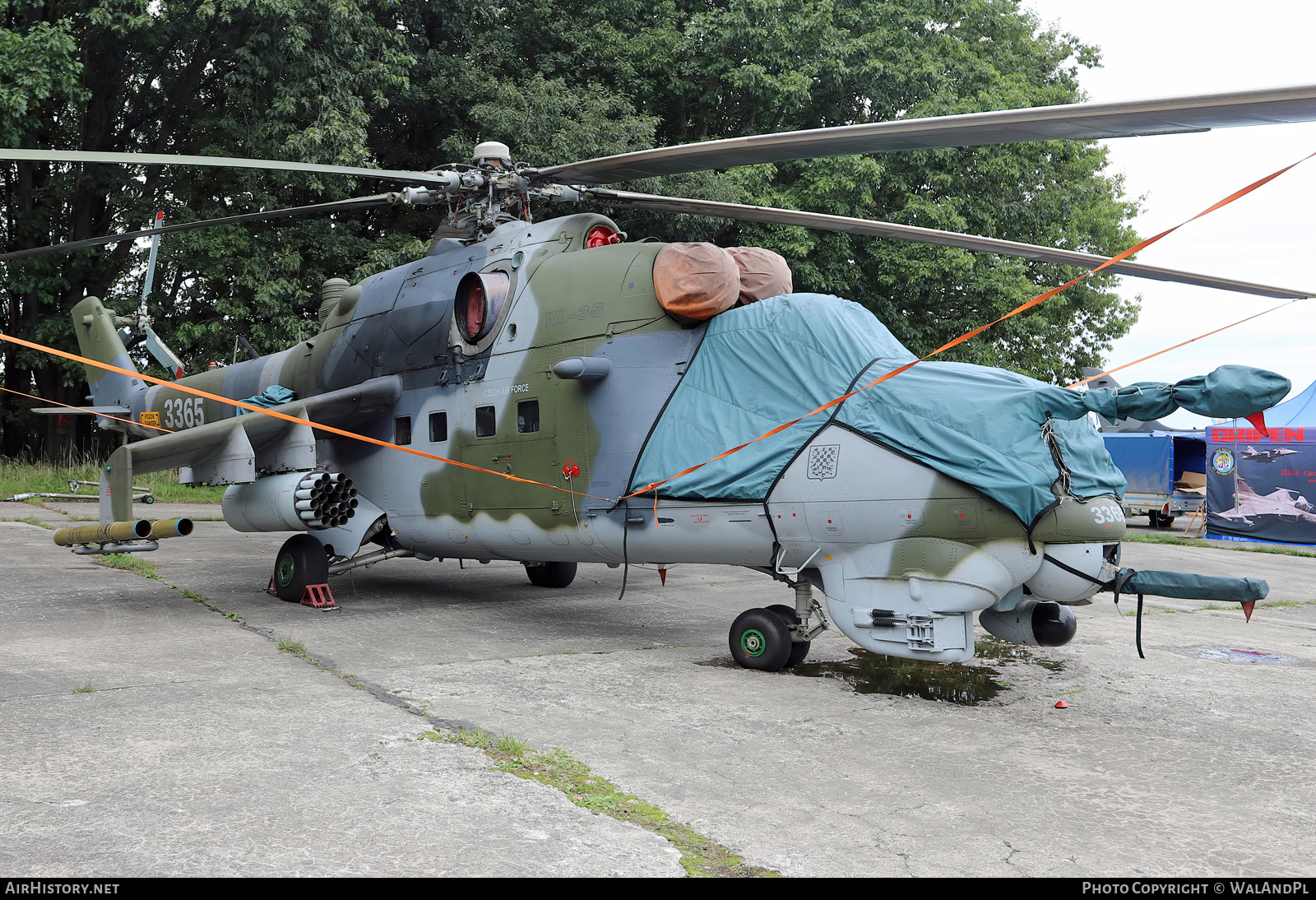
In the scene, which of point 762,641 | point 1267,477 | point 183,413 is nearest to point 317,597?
point 183,413

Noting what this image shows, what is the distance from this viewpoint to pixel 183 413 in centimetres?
1214

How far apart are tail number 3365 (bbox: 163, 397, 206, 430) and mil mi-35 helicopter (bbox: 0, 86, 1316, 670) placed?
68.4 inches

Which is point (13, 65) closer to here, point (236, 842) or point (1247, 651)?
point (236, 842)

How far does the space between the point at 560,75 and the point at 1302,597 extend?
1966 cm

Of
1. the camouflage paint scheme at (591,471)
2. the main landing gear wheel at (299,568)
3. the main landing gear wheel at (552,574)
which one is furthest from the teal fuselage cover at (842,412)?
the main landing gear wheel at (552,574)

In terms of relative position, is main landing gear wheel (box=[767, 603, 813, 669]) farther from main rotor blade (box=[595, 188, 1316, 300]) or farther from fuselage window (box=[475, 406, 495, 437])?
fuselage window (box=[475, 406, 495, 437])

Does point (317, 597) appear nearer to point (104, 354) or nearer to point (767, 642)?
point (767, 642)

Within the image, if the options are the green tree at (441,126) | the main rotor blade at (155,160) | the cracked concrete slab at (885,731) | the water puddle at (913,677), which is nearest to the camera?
the cracked concrete slab at (885,731)

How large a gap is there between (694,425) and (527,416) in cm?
177

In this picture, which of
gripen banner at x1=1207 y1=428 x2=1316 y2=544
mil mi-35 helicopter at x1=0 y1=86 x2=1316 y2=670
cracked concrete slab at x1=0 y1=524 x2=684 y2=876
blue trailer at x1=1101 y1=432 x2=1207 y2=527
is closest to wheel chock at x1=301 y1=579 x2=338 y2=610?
mil mi-35 helicopter at x1=0 y1=86 x2=1316 y2=670

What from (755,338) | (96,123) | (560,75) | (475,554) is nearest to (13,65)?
(96,123)

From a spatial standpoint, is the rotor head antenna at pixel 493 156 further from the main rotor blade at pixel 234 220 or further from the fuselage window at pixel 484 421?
the fuselage window at pixel 484 421

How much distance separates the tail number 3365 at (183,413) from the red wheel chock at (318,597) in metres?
3.41

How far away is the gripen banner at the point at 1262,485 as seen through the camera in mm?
19047
